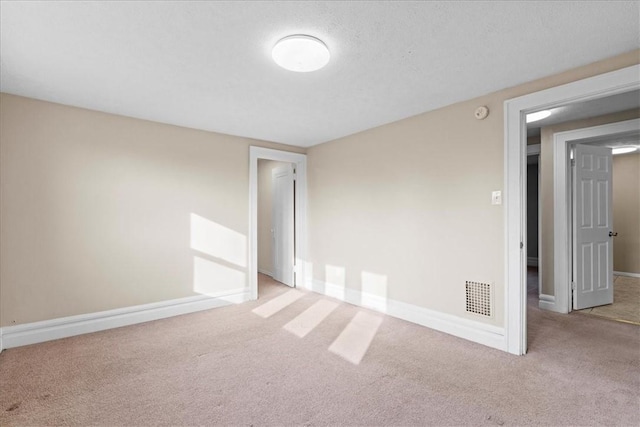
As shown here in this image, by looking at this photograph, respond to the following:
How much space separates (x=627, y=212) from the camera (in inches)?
234

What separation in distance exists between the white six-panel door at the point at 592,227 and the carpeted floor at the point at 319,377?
673 millimetres

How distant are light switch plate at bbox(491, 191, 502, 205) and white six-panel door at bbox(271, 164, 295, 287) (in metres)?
3.08

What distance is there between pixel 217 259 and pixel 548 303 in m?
4.39

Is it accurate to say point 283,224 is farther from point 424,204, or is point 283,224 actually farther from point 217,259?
point 424,204

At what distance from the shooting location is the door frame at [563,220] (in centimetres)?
382

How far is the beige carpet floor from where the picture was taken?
12.0 ft

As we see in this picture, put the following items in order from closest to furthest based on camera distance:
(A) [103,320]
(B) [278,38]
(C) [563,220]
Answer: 1. (B) [278,38]
2. (A) [103,320]
3. (C) [563,220]

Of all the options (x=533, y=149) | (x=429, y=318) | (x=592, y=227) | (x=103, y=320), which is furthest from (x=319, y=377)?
(x=533, y=149)

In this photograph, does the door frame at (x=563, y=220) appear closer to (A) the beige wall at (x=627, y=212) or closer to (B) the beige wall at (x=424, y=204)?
(B) the beige wall at (x=424, y=204)

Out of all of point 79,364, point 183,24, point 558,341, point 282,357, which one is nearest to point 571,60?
point 558,341

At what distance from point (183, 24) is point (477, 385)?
10.2 feet

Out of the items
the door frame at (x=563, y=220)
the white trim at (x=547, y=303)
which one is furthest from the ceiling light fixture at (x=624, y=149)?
the white trim at (x=547, y=303)

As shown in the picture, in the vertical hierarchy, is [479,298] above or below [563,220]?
below

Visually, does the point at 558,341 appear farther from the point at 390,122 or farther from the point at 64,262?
the point at 64,262
